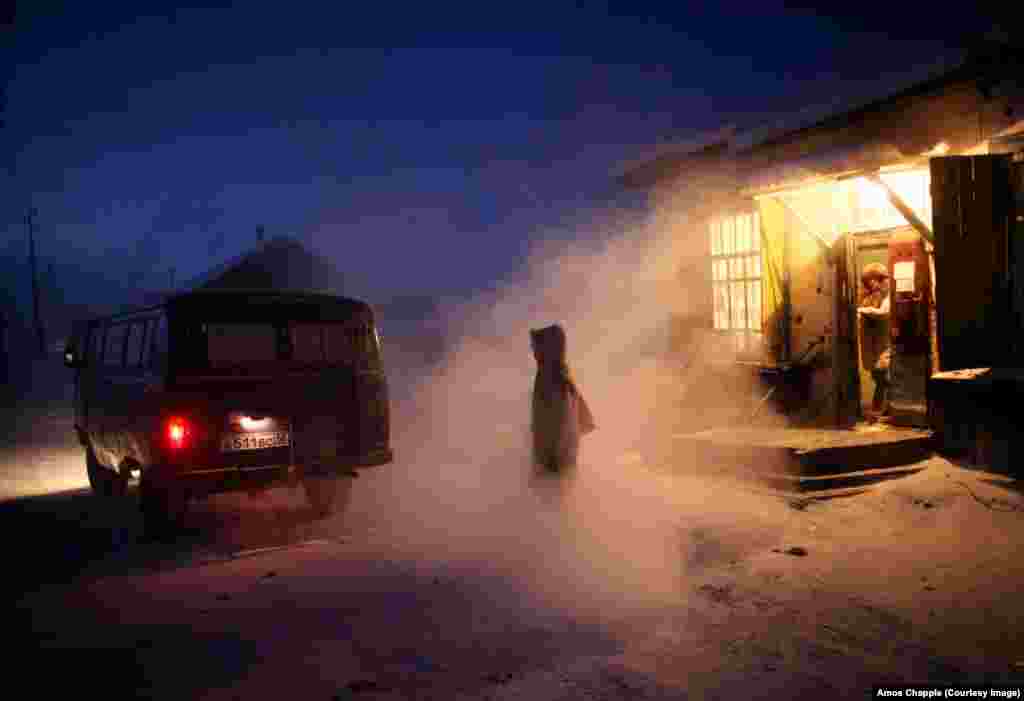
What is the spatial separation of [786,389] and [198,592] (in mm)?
8153

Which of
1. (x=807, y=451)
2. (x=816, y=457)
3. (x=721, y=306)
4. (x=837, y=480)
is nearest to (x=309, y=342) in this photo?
(x=807, y=451)

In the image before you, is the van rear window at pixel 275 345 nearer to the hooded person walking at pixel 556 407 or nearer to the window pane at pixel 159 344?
the window pane at pixel 159 344

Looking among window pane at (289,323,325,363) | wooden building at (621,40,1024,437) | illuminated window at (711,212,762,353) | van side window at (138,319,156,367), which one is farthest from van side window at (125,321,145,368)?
illuminated window at (711,212,762,353)

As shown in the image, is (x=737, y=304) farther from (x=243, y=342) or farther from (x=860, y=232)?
(x=243, y=342)

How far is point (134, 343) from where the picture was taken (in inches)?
309

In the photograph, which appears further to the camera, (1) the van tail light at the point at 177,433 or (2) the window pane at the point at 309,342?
(2) the window pane at the point at 309,342

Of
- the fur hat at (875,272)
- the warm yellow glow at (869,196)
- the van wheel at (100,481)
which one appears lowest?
the van wheel at (100,481)

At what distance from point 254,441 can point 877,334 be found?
28.4 ft

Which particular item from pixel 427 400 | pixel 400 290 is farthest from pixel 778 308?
pixel 400 290

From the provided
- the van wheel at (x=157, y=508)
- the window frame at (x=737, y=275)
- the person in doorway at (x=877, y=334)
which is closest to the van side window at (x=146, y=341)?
the van wheel at (x=157, y=508)

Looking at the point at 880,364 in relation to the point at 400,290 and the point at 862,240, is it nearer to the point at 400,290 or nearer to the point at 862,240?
the point at 862,240

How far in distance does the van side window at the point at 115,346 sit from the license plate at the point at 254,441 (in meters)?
2.54

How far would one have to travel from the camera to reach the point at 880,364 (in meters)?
9.49

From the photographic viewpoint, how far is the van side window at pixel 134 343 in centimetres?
763
